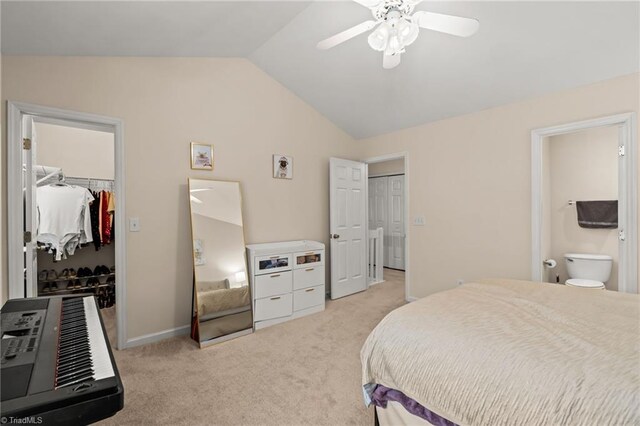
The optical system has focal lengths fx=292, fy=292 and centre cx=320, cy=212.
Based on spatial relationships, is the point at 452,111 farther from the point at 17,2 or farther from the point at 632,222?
the point at 17,2

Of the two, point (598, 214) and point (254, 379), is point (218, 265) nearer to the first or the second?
point (254, 379)

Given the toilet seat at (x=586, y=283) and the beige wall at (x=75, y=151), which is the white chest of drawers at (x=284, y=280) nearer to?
the beige wall at (x=75, y=151)

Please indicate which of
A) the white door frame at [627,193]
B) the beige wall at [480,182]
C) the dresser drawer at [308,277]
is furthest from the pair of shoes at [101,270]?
the white door frame at [627,193]

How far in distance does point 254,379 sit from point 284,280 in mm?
1263

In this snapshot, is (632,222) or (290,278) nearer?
(632,222)

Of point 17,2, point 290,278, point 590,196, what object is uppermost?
point 17,2

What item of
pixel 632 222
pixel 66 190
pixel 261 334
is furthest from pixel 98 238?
pixel 632 222

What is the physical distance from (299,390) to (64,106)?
2859mm

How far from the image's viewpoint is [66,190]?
346cm

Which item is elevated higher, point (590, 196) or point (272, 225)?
point (590, 196)

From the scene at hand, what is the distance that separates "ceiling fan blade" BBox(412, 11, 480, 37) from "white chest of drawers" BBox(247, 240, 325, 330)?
97.2 inches

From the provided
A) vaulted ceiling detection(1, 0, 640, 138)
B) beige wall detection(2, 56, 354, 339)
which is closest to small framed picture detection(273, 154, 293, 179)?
beige wall detection(2, 56, 354, 339)

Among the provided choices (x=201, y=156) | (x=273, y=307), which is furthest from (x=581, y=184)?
(x=201, y=156)

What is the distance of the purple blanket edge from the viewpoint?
1248 mm
